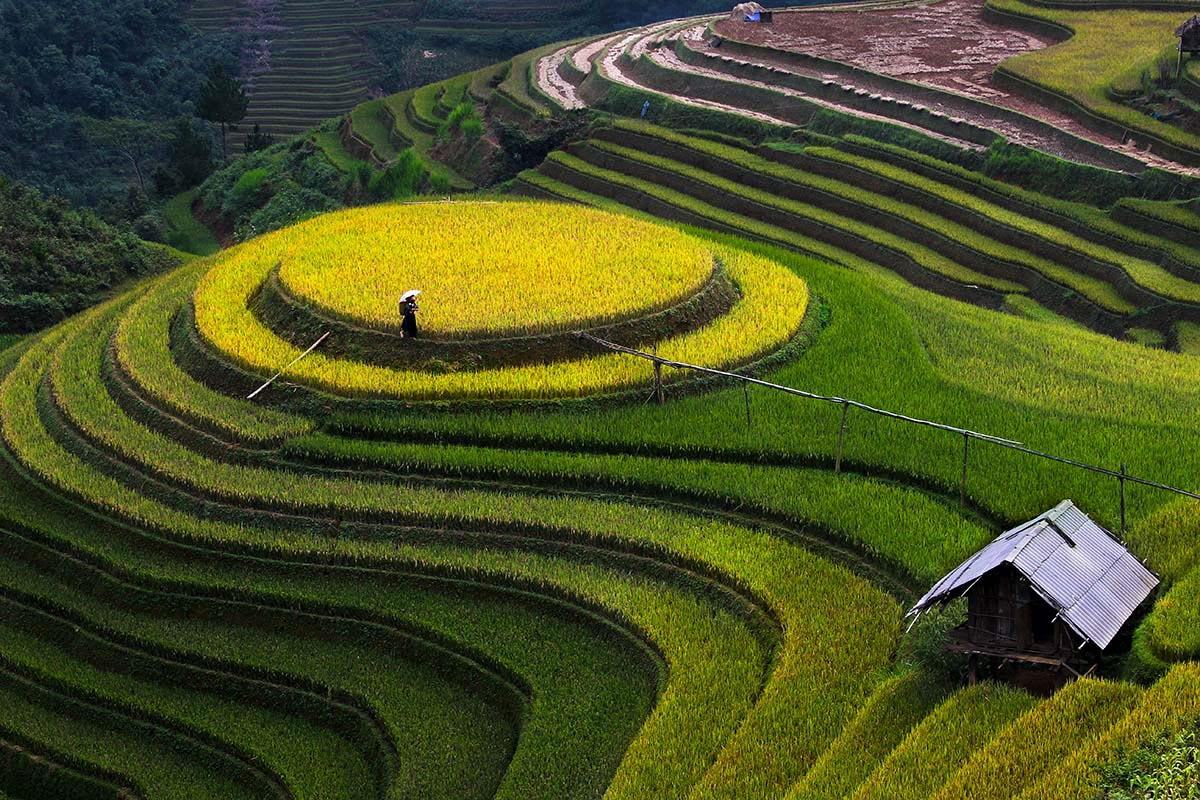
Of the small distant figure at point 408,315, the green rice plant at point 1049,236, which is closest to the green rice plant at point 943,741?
the small distant figure at point 408,315

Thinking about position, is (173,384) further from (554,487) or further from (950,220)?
(950,220)

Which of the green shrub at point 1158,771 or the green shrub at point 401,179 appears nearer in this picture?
the green shrub at point 1158,771

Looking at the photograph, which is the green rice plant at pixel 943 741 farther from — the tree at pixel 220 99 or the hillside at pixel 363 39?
the hillside at pixel 363 39

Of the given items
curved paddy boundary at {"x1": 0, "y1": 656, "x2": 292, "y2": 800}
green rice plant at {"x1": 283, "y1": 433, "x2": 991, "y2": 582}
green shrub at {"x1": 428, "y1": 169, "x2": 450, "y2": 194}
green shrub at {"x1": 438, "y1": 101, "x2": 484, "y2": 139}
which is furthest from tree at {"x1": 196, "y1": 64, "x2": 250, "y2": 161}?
curved paddy boundary at {"x1": 0, "y1": 656, "x2": 292, "y2": 800}

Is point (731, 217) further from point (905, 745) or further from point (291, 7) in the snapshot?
point (291, 7)

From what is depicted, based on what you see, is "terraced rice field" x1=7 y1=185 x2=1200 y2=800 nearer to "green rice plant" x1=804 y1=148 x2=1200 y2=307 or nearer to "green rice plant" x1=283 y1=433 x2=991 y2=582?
"green rice plant" x1=283 y1=433 x2=991 y2=582
